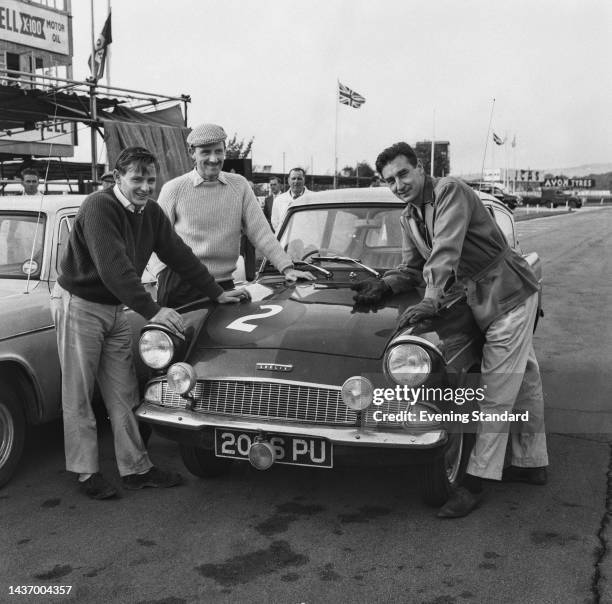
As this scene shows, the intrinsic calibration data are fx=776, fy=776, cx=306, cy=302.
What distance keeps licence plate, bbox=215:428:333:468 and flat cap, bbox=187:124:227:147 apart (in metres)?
1.93

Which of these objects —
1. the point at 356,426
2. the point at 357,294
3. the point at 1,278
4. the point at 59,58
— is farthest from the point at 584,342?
the point at 59,58

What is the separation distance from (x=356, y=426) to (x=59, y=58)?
2178 cm

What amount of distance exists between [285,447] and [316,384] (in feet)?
1.07

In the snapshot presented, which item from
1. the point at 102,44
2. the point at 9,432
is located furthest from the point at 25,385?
the point at 102,44

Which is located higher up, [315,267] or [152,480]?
[315,267]

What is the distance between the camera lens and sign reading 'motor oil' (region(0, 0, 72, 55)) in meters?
20.4

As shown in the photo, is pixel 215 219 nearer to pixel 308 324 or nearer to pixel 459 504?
pixel 308 324

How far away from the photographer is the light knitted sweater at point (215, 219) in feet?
16.2

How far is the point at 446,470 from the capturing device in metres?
3.93

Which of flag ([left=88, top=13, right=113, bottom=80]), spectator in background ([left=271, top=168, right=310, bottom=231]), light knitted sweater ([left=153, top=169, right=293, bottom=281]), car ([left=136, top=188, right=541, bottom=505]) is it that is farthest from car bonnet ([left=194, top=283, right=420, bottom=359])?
flag ([left=88, top=13, right=113, bottom=80])

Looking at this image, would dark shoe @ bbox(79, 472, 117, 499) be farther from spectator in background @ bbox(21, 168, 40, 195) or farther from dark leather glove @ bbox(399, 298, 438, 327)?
spectator in background @ bbox(21, 168, 40, 195)

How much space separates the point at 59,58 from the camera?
890 inches

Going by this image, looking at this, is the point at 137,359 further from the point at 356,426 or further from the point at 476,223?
the point at 476,223

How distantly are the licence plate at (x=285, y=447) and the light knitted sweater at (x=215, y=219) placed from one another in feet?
4.80
